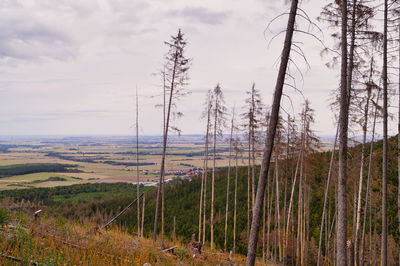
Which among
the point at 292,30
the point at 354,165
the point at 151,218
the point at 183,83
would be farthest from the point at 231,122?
the point at 151,218

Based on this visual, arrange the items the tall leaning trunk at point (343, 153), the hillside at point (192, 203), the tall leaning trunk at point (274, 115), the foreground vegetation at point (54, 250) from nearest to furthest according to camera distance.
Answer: the foreground vegetation at point (54, 250), the tall leaning trunk at point (274, 115), the tall leaning trunk at point (343, 153), the hillside at point (192, 203)

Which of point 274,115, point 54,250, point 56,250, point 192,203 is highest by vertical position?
point 274,115

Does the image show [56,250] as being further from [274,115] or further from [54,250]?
[274,115]

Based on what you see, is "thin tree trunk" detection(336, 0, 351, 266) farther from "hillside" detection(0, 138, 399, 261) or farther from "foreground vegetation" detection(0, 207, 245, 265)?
"hillside" detection(0, 138, 399, 261)

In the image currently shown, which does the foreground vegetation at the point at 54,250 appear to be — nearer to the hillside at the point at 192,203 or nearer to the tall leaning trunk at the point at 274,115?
the tall leaning trunk at the point at 274,115

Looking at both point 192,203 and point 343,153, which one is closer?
point 343,153

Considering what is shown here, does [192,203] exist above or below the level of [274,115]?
below

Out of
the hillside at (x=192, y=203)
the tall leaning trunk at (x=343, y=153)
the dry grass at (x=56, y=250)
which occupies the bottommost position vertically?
the hillside at (x=192, y=203)

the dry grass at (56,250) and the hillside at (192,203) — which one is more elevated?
the dry grass at (56,250)

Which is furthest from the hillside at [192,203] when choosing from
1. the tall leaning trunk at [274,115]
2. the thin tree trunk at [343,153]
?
the tall leaning trunk at [274,115]

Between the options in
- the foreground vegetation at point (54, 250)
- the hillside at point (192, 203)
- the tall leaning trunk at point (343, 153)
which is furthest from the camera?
the hillside at point (192, 203)

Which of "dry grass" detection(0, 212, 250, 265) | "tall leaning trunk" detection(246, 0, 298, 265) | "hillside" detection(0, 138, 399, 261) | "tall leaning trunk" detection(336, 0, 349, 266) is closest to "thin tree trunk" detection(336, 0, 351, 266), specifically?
"tall leaning trunk" detection(336, 0, 349, 266)

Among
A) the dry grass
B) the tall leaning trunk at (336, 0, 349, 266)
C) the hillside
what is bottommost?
the hillside

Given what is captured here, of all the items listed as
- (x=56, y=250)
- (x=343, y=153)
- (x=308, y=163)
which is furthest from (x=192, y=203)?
(x=56, y=250)
